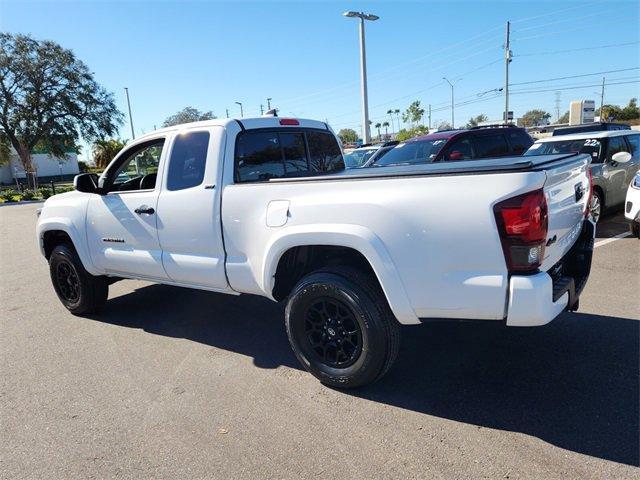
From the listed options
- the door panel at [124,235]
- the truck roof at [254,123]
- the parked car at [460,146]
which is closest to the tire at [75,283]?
the door panel at [124,235]

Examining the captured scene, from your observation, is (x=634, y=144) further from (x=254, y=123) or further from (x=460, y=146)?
(x=254, y=123)

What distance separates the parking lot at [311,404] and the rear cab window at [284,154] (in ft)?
5.07

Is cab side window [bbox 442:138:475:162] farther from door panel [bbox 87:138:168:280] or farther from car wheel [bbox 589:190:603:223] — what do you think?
door panel [bbox 87:138:168:280]

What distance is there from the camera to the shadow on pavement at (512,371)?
2.88m

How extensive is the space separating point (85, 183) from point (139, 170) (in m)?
0.52

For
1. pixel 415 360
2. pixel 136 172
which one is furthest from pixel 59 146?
pixel 415 360

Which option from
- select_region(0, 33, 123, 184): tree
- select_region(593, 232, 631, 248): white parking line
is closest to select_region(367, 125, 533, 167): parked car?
select_region(593, 232, 631, 248): white parking line

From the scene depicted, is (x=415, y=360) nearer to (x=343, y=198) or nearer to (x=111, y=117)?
(x=343, y=198)

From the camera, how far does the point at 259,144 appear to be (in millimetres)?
4148

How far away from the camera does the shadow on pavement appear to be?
9.45 feet

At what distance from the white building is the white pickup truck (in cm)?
5475

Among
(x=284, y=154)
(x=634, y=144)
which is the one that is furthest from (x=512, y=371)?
(x=634, y=144)

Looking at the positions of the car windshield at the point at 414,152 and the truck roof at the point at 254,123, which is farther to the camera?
the car windshield at the point at 414,152

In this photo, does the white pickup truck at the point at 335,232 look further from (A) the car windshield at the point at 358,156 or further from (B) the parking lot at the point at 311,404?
(A) the car windshield at the point at 358,156
